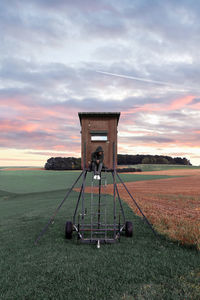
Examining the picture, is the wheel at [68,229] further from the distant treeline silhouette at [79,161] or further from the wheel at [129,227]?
the distant treeline silhouette at [79,161]

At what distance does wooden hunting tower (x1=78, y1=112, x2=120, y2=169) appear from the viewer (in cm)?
1067

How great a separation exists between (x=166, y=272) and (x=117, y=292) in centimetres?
179

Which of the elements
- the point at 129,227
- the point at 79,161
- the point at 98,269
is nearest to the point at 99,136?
the point at 129,227

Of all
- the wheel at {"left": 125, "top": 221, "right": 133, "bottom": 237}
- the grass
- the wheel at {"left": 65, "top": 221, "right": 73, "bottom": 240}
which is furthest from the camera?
the grass

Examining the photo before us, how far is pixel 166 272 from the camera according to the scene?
674cm

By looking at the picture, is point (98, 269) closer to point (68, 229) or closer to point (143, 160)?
point (68, 229)

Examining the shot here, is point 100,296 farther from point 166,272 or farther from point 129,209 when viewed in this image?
point 129,209

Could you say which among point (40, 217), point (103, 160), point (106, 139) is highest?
point (106, 139)

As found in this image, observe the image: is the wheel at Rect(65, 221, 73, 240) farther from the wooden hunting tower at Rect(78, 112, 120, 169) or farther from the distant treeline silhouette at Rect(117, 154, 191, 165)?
the distant treeline silhouette at Rect(117, 154, 191, 165)

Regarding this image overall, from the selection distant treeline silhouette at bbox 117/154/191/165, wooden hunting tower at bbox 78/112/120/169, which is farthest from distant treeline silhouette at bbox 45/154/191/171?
wooden hunting tower at bbox 78/112/120/169

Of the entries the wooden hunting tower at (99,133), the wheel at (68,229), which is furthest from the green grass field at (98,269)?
the wooden hunting tower at (99,133)

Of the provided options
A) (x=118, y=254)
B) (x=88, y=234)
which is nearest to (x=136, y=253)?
(x=118, y=254)

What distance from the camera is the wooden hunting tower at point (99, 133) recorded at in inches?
420

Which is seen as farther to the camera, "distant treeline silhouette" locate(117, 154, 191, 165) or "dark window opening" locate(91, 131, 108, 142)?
"distant treeline silhouette" locate(117, 154, 191, 165)
